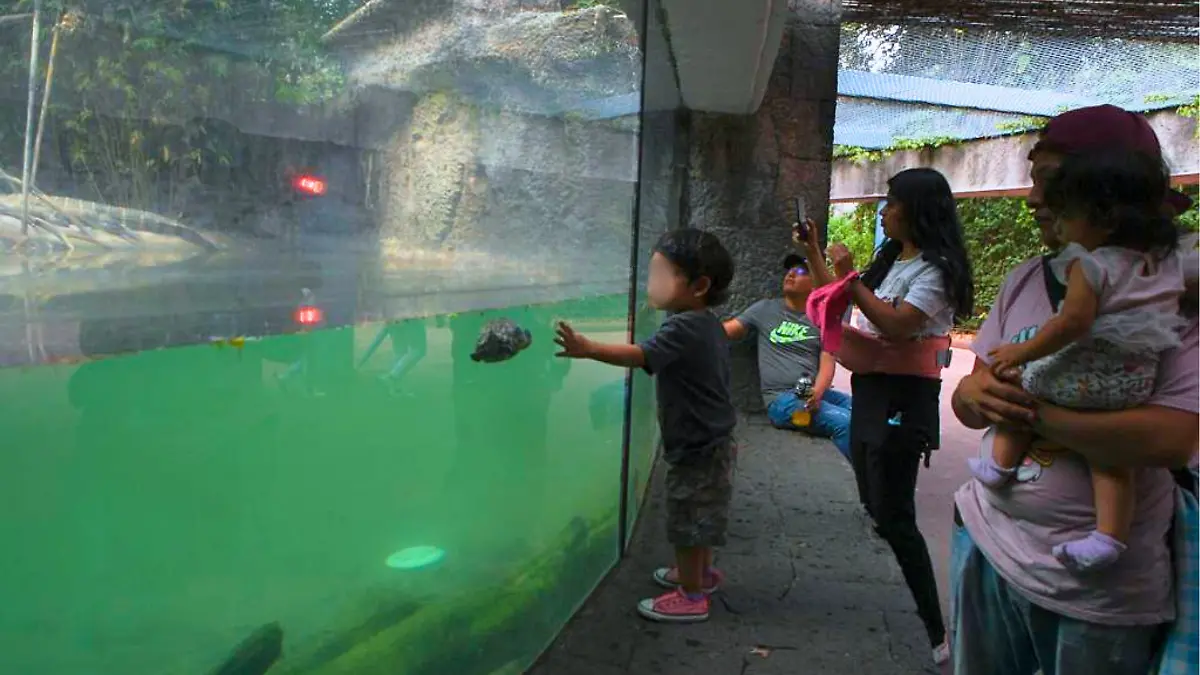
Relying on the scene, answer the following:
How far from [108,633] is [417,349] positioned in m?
0.91

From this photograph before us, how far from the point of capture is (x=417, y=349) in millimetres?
2146

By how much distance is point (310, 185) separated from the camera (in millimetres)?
1747

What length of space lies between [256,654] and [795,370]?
273 centimetres

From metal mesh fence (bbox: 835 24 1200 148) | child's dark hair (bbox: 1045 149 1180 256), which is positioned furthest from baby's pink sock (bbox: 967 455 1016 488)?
metal mesh fence (bbox: 835 24 1200 148)

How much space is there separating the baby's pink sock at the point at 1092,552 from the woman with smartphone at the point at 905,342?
1029 millimetres

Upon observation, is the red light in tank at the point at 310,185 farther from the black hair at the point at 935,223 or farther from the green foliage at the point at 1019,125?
the green foliage at the point at 1019,125

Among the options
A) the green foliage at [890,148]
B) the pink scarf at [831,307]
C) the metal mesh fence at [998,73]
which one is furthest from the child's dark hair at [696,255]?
the green foliage at [890,148]

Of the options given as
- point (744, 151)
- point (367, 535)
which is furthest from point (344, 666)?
point (744, 151)

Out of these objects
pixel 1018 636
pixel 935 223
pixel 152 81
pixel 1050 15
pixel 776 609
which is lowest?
pixel 776 609

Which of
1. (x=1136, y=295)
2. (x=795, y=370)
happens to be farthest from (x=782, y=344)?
(x=1136, y=295)

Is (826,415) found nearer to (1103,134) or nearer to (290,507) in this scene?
(290,507)

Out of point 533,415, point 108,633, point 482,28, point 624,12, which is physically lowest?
point 108,633

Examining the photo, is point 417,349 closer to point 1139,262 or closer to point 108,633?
point 108,633

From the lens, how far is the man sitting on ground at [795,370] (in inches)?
152
